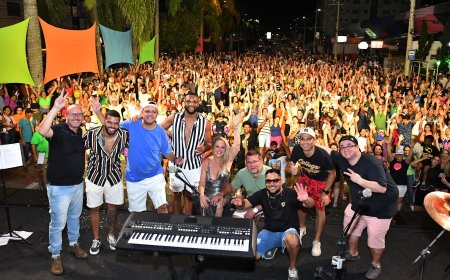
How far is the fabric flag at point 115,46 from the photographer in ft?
36.6

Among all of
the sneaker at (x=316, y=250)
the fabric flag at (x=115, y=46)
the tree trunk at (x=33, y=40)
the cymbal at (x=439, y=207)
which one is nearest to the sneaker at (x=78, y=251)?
the sneaker at (x=316, y=250)

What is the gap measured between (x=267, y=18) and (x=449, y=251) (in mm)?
151066

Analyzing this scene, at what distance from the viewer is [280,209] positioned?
488 centimetres

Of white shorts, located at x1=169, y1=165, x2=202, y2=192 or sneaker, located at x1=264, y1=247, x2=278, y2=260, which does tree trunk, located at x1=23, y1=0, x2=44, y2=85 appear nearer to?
white shorts, located at x1=169, y1=165, x2=202, y2=192

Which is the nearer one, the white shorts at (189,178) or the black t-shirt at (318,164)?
the black t-shirt at (318,164)

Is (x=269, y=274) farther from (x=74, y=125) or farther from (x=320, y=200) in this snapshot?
(x=74, y=125)

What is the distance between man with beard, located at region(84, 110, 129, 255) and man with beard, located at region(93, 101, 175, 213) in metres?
0.14

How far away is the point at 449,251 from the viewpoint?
5609 mm

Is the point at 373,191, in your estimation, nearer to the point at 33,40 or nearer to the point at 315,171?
the point at 315,171

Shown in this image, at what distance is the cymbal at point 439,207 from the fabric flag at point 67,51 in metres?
7.28

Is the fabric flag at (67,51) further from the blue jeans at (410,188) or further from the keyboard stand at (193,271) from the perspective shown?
the blue jeans at (410,188)

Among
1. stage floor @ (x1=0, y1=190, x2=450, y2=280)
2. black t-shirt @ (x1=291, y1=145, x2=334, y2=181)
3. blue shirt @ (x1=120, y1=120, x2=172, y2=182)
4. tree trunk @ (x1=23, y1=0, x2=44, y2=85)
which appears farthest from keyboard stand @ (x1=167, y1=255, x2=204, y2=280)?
tree trunk @ (x1=23, y1=0, x2=44, y2=85)


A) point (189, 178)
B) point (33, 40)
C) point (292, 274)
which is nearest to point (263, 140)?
point (189, 178)

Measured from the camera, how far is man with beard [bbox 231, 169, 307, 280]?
475 centimetres
